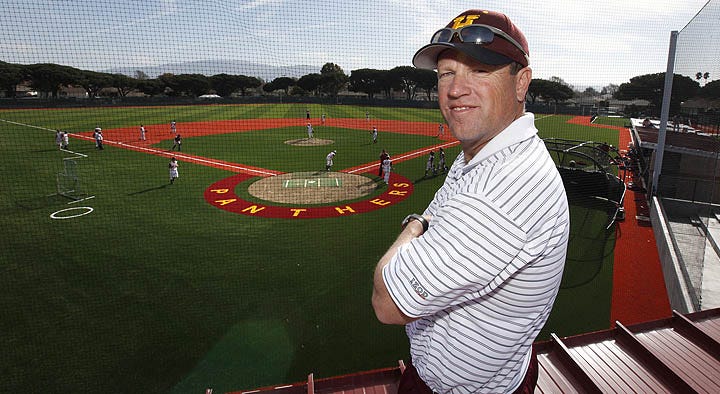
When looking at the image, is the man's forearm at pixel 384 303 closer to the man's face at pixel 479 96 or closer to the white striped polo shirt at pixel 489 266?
the white striped polo shirt at pixel 489 266

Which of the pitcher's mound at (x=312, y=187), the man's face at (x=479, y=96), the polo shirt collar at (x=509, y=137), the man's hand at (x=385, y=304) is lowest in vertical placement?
the pitcher's mound at (x=312, y=187)

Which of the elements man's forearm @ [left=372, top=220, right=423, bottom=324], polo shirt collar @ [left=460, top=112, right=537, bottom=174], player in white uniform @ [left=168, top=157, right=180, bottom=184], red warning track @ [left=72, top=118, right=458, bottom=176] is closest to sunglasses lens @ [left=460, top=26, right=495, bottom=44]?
polo shirt collar @ [left=460, top=112, right=537, bottom=174]

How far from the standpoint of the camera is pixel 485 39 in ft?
3.58

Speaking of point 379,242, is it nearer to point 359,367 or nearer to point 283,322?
point 283,322

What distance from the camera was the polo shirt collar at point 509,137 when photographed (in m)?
1.08

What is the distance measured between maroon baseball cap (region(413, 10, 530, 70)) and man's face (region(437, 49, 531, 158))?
1.5 inches

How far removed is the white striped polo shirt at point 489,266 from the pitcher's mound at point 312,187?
10.4 m

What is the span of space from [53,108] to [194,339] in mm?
46593

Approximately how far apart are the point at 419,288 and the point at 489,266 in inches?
6.9

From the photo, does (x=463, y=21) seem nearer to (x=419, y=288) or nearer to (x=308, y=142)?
(x=419, y=288)

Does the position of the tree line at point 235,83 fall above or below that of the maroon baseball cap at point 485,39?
above

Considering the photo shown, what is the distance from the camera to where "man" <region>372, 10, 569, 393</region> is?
928 mm

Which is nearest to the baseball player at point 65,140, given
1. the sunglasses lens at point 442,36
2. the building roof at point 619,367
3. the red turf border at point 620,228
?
the red turf border at point 620,228

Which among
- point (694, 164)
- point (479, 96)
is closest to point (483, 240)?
point (479, 96)
